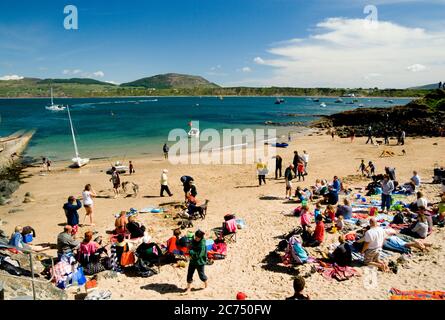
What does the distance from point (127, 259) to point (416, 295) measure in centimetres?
769

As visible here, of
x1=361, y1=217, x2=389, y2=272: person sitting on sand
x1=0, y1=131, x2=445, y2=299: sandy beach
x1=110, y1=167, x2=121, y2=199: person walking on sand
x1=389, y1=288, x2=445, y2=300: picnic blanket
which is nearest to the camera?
x1=389, y1=288, x2=445, y2=300: picnic blanket

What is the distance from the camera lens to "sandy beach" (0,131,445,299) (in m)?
8.41

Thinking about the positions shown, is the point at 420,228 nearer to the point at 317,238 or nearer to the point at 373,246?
the point at 373,246

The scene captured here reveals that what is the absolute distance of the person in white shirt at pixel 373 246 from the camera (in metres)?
9.10

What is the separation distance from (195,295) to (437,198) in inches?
Answer: 503

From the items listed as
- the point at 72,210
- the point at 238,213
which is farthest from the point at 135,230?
the point at 238,213

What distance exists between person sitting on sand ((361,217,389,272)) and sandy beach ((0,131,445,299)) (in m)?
0.38

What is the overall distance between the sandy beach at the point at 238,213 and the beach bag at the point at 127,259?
0.43 meters

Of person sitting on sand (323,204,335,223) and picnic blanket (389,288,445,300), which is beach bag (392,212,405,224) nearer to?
person sitting on sand (323,204,335,223)

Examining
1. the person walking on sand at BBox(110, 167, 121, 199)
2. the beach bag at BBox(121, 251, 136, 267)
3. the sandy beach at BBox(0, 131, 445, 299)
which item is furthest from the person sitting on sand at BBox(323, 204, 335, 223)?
the person walking on sand at BBox(110, 167, 121, 199)

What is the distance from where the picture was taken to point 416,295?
765 centimetres

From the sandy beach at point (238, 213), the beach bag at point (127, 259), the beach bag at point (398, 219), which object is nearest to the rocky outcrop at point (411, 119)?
the sandy beach at point (238, 213)
